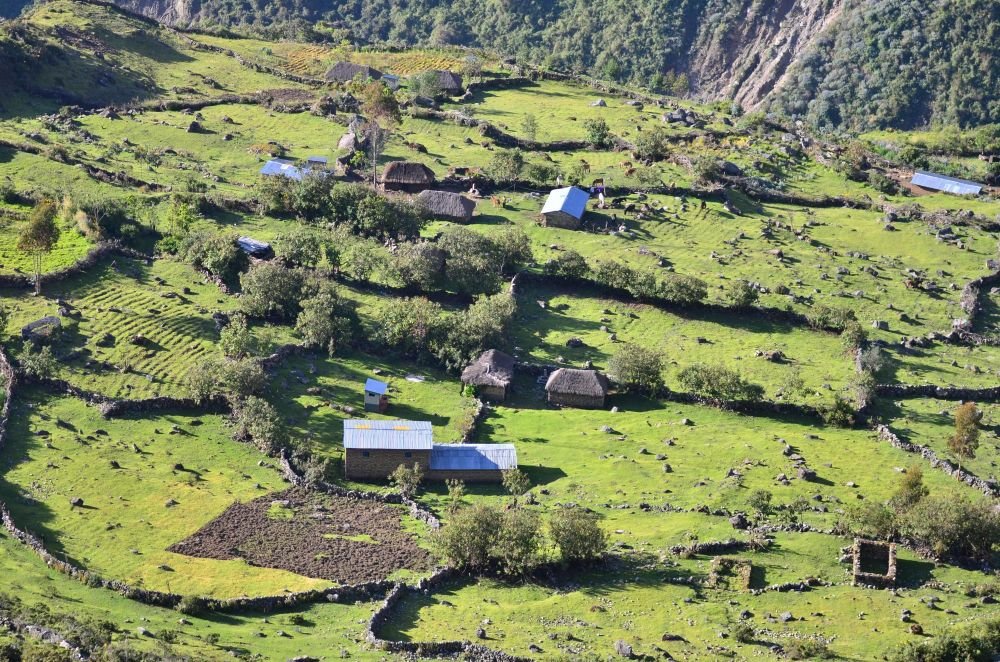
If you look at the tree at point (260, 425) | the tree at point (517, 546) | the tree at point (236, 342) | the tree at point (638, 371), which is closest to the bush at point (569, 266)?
the tree at point (638, 371)

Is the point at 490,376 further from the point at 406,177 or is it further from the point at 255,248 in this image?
the point at 406,177

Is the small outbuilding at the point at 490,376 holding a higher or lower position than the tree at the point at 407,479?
higher

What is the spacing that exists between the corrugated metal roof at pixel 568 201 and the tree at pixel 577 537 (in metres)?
58.4

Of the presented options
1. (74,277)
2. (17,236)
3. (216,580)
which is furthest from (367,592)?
(17,236)

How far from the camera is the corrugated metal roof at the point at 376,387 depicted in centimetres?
9331

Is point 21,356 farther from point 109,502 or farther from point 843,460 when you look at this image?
point 843,460

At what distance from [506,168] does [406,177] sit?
10.3 m

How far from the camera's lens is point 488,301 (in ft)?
347

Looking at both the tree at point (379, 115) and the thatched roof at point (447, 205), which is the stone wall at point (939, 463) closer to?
the thatched roof at point (447, 205)

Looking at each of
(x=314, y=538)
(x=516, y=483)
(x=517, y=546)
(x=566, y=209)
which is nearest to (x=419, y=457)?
(x=516, y=483)

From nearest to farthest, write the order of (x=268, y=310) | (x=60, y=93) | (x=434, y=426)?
(x=434, y=426)
(x=268, y=310)
(x=60, y=93)

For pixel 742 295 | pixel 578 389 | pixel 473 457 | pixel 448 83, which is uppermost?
pixel 448 83

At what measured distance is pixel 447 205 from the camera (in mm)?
127562

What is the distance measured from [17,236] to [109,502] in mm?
42845
